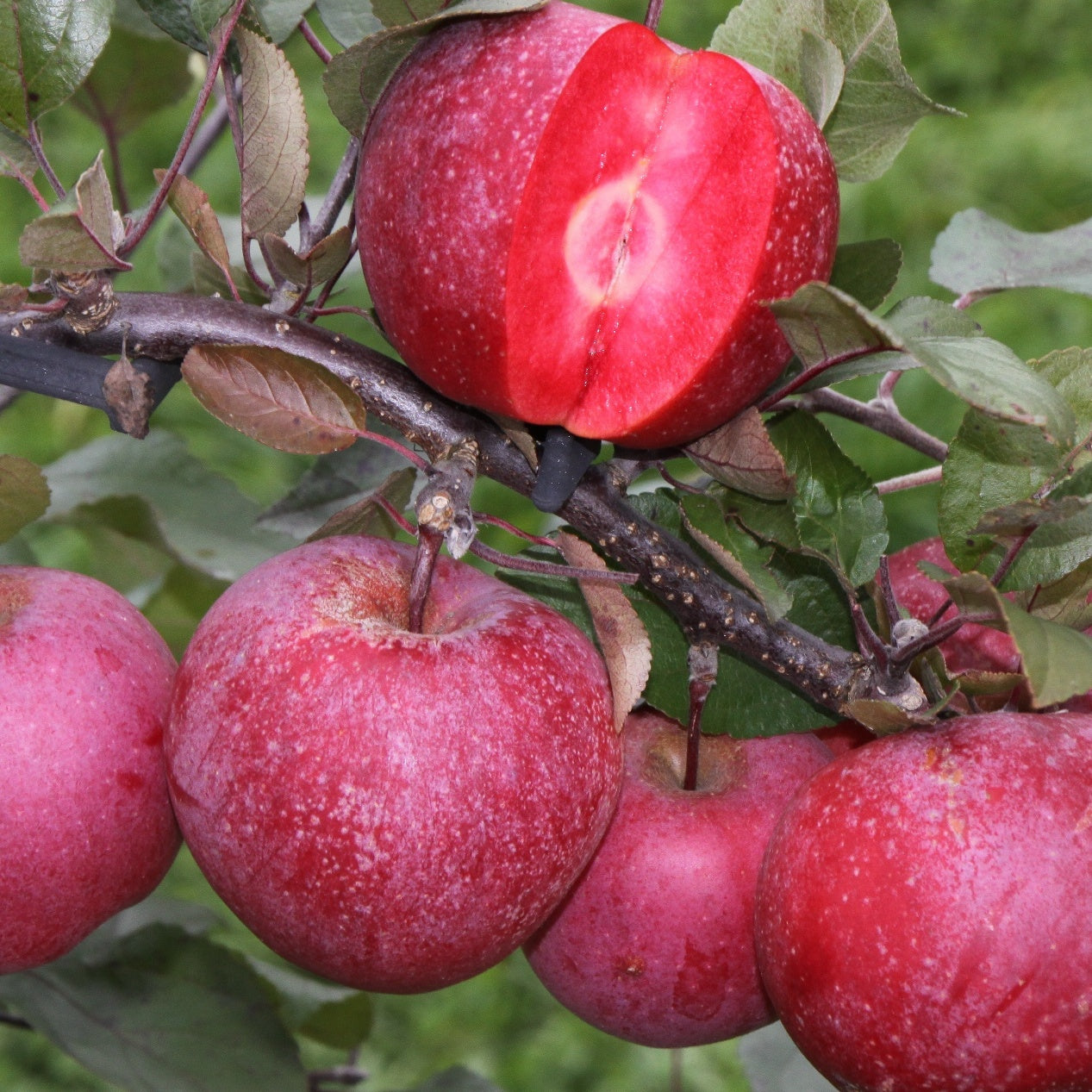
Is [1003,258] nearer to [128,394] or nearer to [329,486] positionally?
[329,486]

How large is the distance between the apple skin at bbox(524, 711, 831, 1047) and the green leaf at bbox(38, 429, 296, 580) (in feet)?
1.42

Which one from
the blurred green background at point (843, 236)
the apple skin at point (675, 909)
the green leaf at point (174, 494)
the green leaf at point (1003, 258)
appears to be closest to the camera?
the apple skin at point (675, 909)

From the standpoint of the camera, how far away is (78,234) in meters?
0.58

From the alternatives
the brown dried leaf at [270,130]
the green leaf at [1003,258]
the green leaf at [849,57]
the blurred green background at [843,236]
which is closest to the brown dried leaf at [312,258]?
the brown dried leaf at [270,130]

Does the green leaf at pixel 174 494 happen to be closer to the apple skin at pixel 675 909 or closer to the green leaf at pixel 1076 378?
the apple skin at pixel 675 909

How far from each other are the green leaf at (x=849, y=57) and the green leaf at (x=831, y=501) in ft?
0.55

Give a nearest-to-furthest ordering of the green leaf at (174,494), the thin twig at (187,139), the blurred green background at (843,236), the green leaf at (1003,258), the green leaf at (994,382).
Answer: the green leaf at (994,382)
the thin twig at (187,139)
the green leaf at (1003,258)
the green leaf at (174,494)
the blurred green background at (843,236)

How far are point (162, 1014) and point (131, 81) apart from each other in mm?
773

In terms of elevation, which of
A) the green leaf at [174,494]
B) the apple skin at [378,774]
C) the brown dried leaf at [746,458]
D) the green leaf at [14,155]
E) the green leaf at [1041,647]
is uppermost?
the green leaf at [14,155]

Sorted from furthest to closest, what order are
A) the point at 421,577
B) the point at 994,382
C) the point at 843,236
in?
1. the point at 843,236
2. the point at 421,577
3. the point at 994,382

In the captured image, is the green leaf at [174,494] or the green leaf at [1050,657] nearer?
the green leaf at [1050,657]

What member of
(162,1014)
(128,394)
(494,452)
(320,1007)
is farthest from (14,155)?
(320,1007)

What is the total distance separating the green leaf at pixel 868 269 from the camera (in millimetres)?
676

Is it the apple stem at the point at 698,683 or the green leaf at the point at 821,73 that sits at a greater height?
the green leaf at the point at 821,73
